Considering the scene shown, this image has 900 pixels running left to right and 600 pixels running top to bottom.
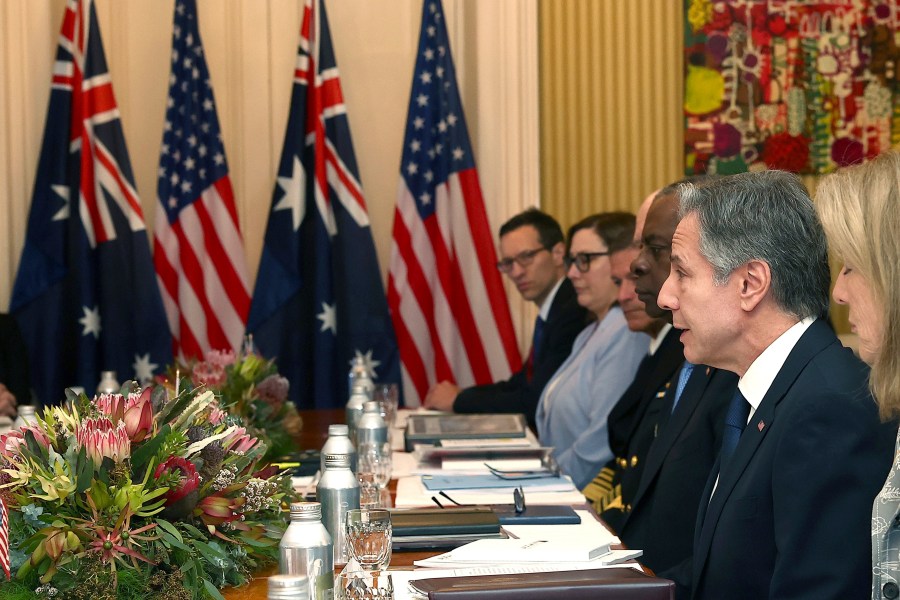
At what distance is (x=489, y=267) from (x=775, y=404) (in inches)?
169

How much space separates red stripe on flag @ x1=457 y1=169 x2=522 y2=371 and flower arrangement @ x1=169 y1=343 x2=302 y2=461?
2.53 m

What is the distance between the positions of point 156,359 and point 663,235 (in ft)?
12.3

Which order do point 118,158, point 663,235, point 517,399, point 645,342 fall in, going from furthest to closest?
point 118,158 → point 517,399 → point 645,342 → point 663,235

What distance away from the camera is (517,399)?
16.5ft

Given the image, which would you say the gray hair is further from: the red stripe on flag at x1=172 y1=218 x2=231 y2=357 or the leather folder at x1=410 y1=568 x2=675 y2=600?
the red stripe on flag at x1=172 y1=218 x2=231 y2=357

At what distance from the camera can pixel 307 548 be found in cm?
173

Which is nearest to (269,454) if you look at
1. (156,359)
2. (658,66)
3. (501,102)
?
(156,359)

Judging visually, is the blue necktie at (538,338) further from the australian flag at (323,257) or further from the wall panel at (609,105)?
the wall panel at (609,105)

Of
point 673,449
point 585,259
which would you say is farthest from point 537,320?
point 673,449

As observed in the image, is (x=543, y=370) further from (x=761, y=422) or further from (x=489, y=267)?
(x=761, y=422)

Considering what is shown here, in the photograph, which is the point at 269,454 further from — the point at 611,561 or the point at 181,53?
the point at 181,53

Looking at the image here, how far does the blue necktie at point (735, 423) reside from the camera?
225 centimetres

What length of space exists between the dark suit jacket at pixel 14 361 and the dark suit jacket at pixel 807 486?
4.38 meters

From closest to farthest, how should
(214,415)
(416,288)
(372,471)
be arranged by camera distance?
(214,415)
(372,471)
(416,288)
